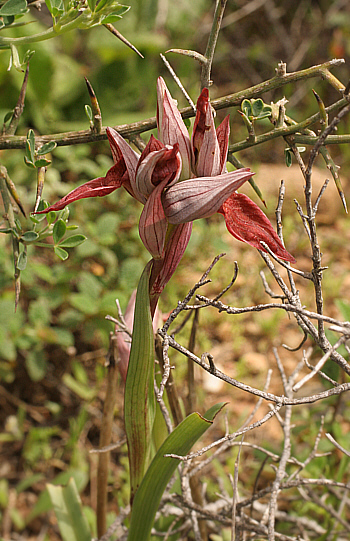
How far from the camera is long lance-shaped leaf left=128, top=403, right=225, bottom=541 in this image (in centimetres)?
65

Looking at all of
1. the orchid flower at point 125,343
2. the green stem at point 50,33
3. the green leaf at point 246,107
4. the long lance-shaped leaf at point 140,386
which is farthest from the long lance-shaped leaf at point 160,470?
the green stem at point 50,33

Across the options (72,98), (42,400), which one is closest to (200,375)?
(42,400)

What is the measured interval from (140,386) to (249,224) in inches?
10.3

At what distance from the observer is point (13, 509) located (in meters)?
1.48

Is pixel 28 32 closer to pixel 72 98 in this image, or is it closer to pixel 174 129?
pixel 72 98

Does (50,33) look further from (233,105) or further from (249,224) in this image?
(249,224)

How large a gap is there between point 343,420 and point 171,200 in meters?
1.50

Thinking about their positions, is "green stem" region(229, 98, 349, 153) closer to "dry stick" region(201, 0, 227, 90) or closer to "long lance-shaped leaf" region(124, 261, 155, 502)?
"dry stick" region(201, 0, 227, 90)

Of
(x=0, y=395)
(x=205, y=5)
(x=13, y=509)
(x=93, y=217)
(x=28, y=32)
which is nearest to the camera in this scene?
(x=13, y=509)

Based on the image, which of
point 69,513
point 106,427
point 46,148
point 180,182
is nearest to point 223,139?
point 180,182

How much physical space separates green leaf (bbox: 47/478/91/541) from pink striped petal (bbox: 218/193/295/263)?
0.75 m

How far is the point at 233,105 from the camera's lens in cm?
66

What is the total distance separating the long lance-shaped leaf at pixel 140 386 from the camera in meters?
0.60

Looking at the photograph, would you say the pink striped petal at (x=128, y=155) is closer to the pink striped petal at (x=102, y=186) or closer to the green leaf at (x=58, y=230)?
the pink striped petal at (x=102, y=186)
